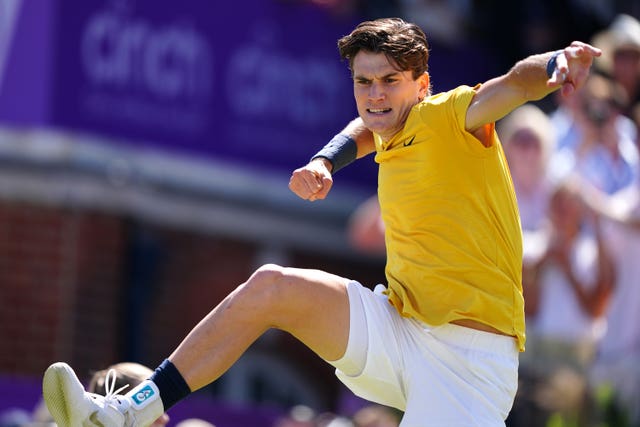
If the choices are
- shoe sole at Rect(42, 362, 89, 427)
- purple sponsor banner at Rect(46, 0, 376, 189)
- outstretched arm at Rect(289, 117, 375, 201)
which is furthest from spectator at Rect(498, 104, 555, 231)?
shoe sole at Rect(42, 362, 89, 427)

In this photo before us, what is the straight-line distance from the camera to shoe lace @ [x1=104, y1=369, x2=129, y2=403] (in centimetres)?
542

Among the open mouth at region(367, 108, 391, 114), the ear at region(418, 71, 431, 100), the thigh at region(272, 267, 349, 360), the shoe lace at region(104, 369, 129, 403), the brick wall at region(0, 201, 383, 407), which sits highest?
the ear at region(418, 71, 431, 100)

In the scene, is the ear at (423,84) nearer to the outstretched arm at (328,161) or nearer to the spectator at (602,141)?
the outstretched arm at (328,161)

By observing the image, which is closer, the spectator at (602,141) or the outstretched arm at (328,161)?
the outstretched arm at (328,161)

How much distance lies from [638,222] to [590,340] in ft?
2.53

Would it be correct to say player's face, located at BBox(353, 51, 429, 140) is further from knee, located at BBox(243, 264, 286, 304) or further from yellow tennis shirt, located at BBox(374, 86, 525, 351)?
knee, located at BBox(243, 264, 286, 304)

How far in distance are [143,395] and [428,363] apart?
40.7 inches

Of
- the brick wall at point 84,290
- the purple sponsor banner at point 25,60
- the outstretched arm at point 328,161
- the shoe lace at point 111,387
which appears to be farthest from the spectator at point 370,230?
the shoe lace at point 111,387

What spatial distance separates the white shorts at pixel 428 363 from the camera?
5.62 m

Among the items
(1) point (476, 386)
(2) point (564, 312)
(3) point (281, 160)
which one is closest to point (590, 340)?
(2) point (564, 312)

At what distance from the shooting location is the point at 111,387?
5.69 metres

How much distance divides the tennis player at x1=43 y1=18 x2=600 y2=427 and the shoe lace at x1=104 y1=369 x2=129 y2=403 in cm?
6

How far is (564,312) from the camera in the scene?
9359mm

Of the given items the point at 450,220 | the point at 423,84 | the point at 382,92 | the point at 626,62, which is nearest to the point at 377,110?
the point at 382,92
